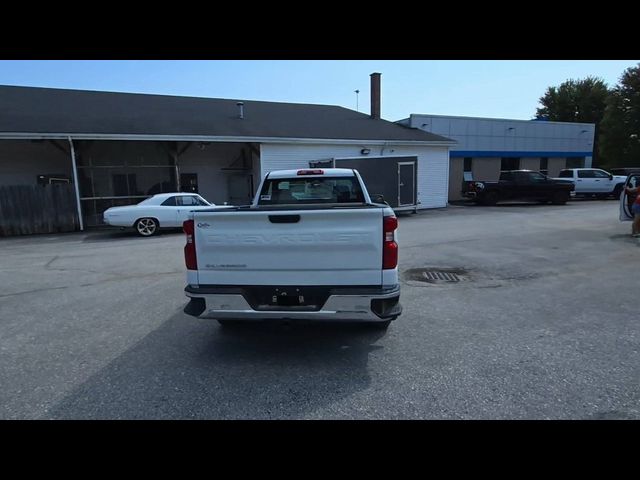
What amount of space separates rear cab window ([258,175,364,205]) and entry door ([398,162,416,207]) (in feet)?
37.1

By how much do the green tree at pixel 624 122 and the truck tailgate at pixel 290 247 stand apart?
45990 mm

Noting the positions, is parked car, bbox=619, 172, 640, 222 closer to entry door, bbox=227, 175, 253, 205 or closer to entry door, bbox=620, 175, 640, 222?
entry door, bbox=620, 175, 640, 222

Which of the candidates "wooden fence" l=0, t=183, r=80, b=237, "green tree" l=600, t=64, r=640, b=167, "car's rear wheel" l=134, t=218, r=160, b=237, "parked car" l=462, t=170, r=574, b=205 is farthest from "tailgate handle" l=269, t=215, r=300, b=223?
"green tree" l=600, t=64, r=640, b=167

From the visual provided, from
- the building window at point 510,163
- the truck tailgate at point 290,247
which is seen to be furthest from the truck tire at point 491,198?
the truck tailgate at point 290,247

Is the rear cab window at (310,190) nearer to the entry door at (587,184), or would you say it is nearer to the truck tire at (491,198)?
the truck tire at (491,198)

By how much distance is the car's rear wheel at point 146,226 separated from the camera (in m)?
13.0

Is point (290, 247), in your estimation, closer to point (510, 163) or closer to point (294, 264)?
point (294, 264)

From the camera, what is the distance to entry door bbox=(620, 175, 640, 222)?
11477 millimetres

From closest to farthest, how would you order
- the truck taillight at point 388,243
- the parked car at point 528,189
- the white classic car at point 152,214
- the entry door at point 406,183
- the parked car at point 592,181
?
the truck taillight at point 388,243 → the white classic car at point 152,214 → the entry door at point 406,183 → the parked car at point 528,189 → the parked car at point 592,181

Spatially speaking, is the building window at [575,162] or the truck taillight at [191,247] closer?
the truck taillight at [191,247]

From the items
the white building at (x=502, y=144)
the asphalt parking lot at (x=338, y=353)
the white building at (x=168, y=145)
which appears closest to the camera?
the asphalt parking lot at (x=338, y=353)

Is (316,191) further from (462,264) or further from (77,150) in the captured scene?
(77,150)

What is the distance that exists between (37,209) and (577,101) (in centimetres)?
5917

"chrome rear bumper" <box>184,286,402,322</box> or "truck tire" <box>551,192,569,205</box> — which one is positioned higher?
"chrome rear bumper" <box>184,286,402,322</box>
